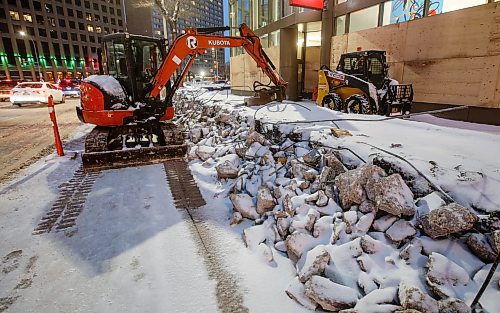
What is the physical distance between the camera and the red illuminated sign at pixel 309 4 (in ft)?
39.9

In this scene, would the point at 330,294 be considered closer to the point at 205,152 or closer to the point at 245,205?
the point at 245,205

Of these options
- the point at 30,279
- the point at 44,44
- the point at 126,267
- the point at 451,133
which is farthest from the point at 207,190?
the point at 44,44

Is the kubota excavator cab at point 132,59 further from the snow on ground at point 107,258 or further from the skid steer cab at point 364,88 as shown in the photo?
the skid steer cab at point 364,88

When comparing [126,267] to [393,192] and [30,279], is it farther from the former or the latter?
[393,192]

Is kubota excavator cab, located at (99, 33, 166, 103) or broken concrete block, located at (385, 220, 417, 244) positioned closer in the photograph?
broken concrete block, located at (385, 220, 417, 244)

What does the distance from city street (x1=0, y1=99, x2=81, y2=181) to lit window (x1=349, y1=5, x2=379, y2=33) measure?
12.8 meters

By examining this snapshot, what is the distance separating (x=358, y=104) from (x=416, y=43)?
132 inches

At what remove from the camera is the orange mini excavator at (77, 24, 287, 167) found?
6156mm

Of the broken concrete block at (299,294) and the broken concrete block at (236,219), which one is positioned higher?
the broken concrete block at (236,219)

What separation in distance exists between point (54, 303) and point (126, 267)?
0.65 meters

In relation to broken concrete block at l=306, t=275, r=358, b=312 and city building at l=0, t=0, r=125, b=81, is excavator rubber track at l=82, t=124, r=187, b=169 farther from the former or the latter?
city building at l=0, t=0, r=125, b=81

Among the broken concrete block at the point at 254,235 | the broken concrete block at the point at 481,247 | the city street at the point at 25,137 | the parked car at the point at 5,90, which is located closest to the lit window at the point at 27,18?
the parked car at the point at 5,90

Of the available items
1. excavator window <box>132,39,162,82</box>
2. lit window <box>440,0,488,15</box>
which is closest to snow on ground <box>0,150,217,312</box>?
excavator window <box>132,39,162,82</box>

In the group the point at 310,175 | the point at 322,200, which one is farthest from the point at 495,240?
the point at 310,175
